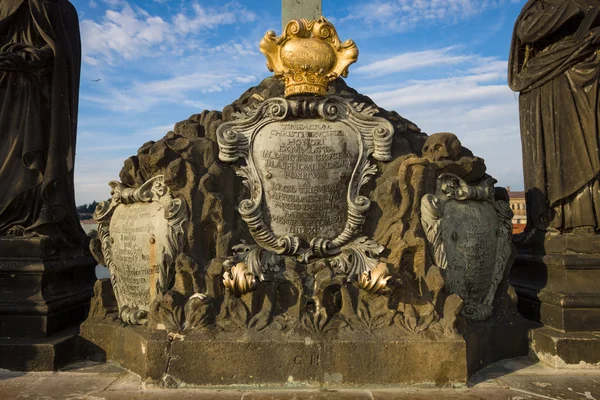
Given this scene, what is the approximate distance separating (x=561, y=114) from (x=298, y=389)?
374 cm

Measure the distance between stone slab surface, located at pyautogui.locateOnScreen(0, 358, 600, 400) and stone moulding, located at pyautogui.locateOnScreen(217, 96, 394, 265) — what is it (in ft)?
4.00

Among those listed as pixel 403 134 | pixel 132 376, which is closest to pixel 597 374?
pixel 403 134

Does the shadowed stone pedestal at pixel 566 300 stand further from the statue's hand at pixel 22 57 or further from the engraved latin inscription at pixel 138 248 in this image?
the statue's hand at pixel 22 57

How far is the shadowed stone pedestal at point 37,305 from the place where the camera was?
13.8ft

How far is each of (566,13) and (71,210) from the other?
5.58 metres

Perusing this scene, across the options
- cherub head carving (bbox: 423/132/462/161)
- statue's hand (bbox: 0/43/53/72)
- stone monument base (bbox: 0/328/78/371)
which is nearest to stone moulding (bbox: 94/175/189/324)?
stone monument base (bbox: 0/328/78/371)

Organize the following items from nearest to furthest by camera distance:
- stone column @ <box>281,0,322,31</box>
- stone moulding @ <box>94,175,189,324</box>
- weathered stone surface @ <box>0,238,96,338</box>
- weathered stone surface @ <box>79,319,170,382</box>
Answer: weathered stone surface @ <box>79,319,170,382</box>
stone moulding @ <box>94,175,189,324</box>
weathered stone surface @ <box>0,238,96,338</box>
stone column @ <box>281,0,322,31</box>

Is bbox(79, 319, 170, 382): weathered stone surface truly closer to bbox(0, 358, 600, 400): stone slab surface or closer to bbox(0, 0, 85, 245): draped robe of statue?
bbox(0, 358, 600, 400): stone slab surface

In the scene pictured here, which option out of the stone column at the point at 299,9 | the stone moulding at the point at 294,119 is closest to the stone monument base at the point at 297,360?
the stone moulding at the point at 294,119

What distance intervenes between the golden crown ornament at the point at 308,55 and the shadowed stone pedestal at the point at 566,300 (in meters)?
2.77

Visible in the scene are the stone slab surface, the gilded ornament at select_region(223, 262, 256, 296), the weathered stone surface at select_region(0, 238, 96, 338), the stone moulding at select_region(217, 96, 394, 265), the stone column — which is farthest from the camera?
the stone column

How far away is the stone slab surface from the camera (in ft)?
11.4

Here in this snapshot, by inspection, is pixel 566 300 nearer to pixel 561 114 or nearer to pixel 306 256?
pixel 561 114

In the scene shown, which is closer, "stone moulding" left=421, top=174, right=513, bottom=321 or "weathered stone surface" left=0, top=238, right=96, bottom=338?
"stone moulding" left=421, top=174, right=513, bottom=321
